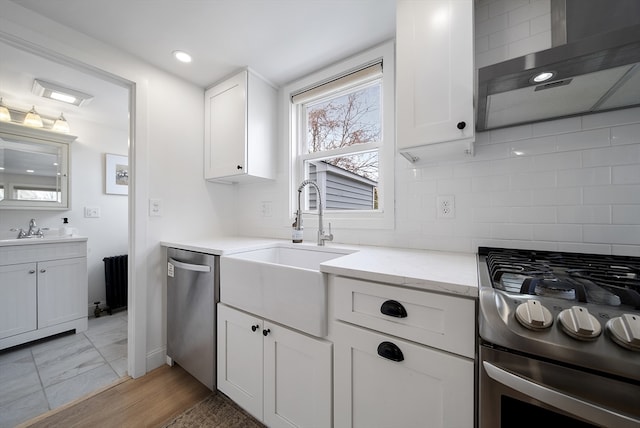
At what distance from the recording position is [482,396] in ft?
2.02

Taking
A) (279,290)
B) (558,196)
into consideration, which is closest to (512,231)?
(558,196)

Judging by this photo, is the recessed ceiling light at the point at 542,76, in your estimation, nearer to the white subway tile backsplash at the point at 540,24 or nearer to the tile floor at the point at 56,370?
the white subway tile backsplash at the point at 540,24

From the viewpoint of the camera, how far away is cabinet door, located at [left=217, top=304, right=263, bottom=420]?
3.89 ft

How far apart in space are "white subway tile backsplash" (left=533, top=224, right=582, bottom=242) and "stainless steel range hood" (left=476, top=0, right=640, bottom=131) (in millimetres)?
502

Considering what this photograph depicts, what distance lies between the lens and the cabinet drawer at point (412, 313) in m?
0.70

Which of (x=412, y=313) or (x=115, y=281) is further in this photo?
(x=115, y=281)

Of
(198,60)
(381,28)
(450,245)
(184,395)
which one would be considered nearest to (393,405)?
(450,245)

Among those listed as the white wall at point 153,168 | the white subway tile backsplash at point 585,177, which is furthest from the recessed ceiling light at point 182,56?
the white subway tile backsplash at point 585,177

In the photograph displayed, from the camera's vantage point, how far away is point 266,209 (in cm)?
216

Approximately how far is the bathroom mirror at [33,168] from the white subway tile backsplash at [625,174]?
433 centimetres

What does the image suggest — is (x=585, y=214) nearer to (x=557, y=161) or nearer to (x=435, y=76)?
(x=557, y=161)

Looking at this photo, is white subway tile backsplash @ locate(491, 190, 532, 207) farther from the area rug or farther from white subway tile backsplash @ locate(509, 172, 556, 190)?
the area rug

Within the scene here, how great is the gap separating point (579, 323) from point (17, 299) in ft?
11.5

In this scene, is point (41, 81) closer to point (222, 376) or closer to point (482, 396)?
point (222, 376)
